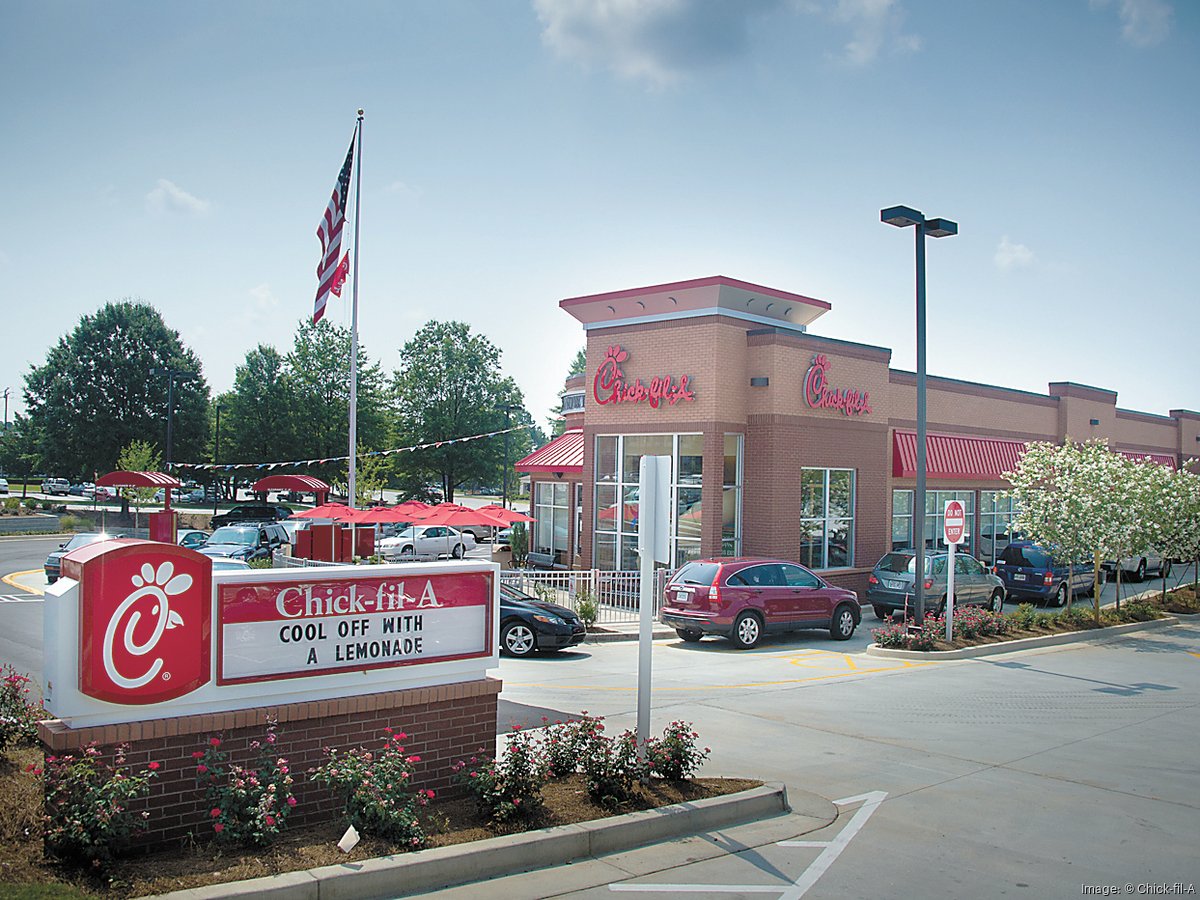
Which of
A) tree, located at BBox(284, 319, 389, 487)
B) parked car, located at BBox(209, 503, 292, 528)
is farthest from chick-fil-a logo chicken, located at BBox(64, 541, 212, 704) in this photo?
tree, located at BBox(284, 319, 389, 487)

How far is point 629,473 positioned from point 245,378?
50248 millimetres

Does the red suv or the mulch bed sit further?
the red suv

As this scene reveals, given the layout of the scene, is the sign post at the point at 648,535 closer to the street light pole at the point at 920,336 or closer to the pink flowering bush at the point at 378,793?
the pink flowering bush at the point at 378,793

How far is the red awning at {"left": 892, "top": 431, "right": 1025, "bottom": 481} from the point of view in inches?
1064

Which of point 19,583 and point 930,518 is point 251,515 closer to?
point 19,583

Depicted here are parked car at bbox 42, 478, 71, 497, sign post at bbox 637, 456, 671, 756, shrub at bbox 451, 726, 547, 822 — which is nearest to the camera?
shrub at bbox 451, 726, 547, 822

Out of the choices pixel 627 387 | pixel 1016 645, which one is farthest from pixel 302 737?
pixel 627 387

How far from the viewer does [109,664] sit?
19.5 ft

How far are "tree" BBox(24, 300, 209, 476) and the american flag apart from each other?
4502 cm

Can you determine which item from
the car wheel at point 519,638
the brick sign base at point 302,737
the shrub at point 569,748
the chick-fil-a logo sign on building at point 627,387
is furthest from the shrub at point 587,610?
the brick sign base at point 302,737

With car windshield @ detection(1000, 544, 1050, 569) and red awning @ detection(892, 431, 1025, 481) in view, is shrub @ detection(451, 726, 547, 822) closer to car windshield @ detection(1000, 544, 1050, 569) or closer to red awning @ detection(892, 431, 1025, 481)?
car windshield @ detection(1000, 544, 1050, 569)

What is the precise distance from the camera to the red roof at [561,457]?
28.9 m

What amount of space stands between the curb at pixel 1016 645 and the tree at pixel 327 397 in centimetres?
4990

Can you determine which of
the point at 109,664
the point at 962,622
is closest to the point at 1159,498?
the point at 962,622
